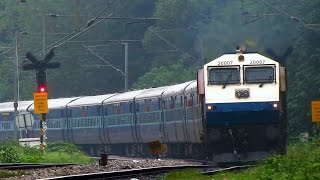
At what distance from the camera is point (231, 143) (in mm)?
28188

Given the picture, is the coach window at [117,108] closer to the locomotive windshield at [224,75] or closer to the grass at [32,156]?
the grass at [32,156]

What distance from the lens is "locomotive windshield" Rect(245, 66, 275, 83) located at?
28.6 meters

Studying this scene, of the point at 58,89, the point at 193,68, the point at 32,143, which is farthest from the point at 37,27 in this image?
the point at 32,143

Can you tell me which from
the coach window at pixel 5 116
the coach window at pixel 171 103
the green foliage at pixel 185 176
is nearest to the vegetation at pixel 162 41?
the coach window at pixel 171 103

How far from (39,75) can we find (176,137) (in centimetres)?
537

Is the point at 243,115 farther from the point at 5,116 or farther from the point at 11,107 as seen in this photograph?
the point at 5,116

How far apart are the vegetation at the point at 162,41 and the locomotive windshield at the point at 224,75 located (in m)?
7.18

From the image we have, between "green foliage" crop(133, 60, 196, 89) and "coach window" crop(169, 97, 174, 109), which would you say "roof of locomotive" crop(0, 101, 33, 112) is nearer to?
"green foliage" crop(133, 60, 196, 89)

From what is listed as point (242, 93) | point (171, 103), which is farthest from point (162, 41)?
point (242, 93)

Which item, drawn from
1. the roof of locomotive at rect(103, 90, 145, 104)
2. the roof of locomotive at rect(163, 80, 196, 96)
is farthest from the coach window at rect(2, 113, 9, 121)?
the roof of locomotive at rect(163, 80, 196, 96)

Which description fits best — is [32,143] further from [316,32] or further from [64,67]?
[64,67]

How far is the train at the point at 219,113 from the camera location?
28.2 metres

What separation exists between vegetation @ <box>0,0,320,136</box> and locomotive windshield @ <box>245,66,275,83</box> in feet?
23.0

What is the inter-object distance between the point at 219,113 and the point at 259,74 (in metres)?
1.63
